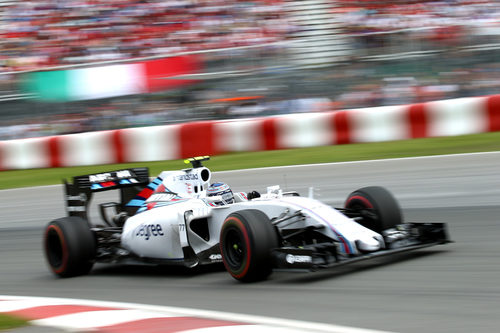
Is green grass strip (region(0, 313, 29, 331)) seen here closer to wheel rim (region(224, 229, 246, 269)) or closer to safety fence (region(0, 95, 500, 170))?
wheel rim (region(224, 229, 246, 269))

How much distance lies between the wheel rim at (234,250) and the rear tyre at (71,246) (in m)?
1.93

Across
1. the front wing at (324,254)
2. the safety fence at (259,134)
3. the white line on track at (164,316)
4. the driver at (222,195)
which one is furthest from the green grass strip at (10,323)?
the safety fence at (259,134)

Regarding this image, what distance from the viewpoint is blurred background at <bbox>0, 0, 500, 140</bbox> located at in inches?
540

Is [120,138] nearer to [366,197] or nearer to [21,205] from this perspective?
[21,205]

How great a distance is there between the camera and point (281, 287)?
566cm

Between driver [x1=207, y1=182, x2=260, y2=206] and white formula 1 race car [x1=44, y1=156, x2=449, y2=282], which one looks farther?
driver [x1=207, y1=182, x2=260, y2=206]

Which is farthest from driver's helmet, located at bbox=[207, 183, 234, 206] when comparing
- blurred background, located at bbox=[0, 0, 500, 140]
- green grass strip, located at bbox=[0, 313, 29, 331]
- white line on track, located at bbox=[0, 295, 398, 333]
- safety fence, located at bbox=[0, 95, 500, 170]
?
blurred background, located at bbox=[0, 0, 500, 140]

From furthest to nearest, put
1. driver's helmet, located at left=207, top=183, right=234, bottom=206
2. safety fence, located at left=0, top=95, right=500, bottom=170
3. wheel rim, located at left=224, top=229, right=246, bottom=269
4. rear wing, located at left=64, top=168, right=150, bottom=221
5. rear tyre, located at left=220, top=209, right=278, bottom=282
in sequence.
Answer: safety fence, located at left=0, top=95, right=500, bottom=170, rear wing, located at left=64, top=168, right=150, bottom=221, driver's helmet, located at left=207, top=183, right=234, bottom=206, wheel rim, located at left=224, top=229, right=246, bottom=269, rear tyre, located at left=220, top=209, right=278, bottom=282

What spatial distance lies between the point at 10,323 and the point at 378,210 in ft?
10.5

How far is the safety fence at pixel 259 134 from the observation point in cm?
1316

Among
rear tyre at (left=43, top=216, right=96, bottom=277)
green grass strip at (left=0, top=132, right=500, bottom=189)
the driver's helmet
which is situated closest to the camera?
the driver's helmet

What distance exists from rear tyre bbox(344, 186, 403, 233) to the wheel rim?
117 centimetres

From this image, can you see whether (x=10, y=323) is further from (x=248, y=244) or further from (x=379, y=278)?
(x=379, y=278)

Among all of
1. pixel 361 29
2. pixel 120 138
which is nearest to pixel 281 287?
pixel 120 138
